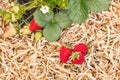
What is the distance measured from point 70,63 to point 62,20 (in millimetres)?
220

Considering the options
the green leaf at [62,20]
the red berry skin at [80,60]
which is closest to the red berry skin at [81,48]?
the red berry skin at [80,60]

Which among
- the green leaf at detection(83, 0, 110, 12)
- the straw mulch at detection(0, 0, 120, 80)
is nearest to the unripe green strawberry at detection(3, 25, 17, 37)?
the straw mulch at detection(0, 0, 120, 80)

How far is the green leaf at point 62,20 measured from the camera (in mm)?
2158

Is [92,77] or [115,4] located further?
[115,4]

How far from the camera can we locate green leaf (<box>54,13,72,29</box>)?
216 centimetres

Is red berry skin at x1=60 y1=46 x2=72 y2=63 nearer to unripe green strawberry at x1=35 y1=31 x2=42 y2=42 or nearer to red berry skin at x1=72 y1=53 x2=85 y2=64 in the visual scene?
red berry skin at x1=72 y1=53 x2=85 y2=64

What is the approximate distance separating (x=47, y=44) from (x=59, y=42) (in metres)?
0.06

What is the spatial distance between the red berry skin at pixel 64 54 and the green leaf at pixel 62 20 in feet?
0.40

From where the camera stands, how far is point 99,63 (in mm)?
2105

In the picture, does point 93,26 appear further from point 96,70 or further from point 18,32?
point 18,32

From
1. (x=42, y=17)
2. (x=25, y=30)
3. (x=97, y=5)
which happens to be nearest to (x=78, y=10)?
(x=97, y=5)

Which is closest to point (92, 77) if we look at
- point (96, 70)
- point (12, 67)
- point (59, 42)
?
point (96, 70)

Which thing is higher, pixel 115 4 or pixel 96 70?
pixel 115 4

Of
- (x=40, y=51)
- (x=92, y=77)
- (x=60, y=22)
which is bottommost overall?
(x=92, y=77)
